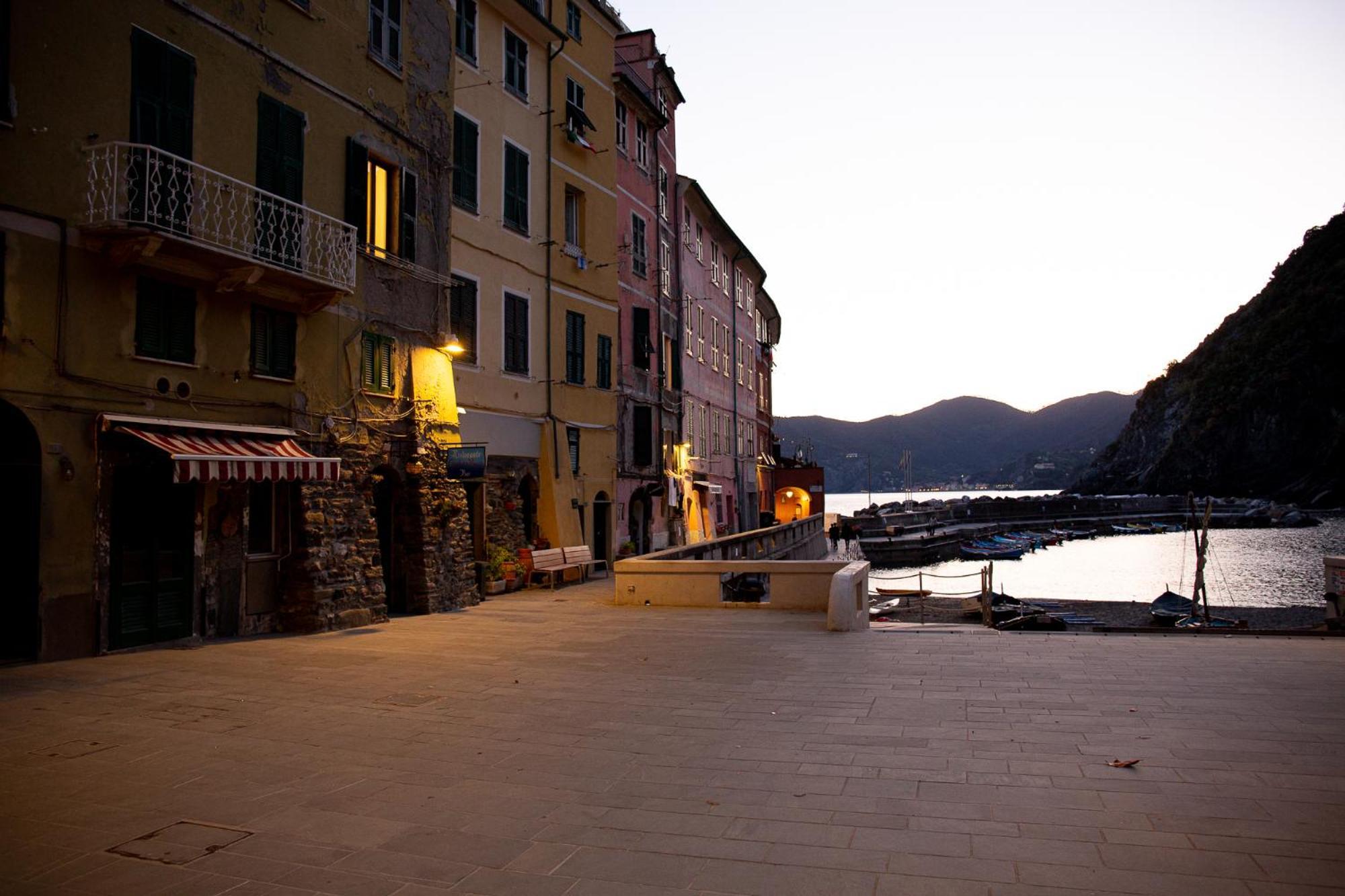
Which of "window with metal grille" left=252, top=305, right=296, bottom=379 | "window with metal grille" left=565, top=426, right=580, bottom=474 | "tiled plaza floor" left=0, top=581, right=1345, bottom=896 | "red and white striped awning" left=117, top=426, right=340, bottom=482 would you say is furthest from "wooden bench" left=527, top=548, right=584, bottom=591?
"tiled plaza floor" left=0, top=581, right=1345, bottom=896

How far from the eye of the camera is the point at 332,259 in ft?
47.6

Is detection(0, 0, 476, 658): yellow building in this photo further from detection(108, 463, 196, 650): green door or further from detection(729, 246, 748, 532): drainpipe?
detection(729, 246, 748, 532): drainpipe

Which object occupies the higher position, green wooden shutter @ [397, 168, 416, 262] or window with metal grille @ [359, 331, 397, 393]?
green wooden shutter @ [397, 168, 416, 262]

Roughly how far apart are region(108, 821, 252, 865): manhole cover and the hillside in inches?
4962

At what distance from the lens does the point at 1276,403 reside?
113250 mm

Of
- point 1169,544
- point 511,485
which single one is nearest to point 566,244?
point 511,485

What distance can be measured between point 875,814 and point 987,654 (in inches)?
254

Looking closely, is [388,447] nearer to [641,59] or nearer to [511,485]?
[511,485]

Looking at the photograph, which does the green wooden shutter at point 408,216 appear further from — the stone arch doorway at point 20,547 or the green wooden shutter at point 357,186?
the stone arch doorway at point 20,547

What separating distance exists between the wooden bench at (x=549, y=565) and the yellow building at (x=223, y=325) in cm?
325

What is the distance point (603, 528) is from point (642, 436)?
4229 mm

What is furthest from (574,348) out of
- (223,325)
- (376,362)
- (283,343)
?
(223,325)

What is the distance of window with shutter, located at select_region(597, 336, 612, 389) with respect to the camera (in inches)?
1040

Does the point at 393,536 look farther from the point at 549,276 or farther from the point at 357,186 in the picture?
the point at 549,276
